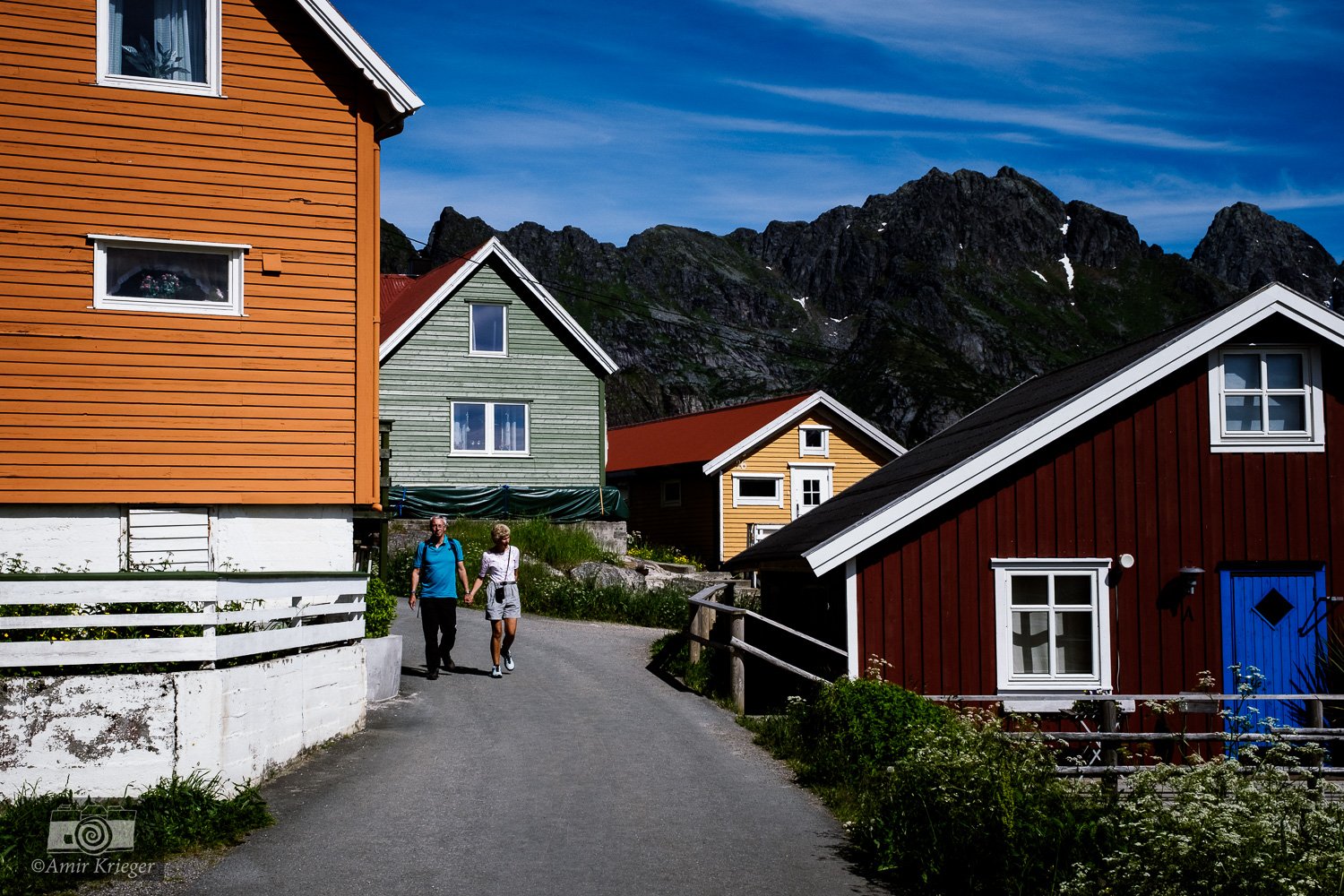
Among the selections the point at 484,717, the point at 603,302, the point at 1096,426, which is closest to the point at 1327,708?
the point at 1096,426

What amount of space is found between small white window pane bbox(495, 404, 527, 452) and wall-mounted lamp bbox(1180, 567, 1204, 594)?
21880mm

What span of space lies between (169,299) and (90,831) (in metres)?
7.30

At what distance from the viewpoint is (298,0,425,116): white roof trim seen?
1454 centimetres

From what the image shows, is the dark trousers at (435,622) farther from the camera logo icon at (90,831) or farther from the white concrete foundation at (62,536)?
the camera logo icon at (90,831)

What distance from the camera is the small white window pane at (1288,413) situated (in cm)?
1552

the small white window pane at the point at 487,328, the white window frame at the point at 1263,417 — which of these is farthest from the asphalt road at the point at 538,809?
the small white window pane at the point at 487,328

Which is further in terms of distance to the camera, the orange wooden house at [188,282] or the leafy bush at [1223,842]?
the orange wooden house at [188,282]

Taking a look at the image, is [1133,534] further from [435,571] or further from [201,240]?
[201,240]

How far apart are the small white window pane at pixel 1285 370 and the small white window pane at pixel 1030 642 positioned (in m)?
4.06

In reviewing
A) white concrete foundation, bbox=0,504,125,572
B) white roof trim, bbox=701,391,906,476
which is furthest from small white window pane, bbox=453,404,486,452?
white concrete foundation, bbox=0,504,125,572

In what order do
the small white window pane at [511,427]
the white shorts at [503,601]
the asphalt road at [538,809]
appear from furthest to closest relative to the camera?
the small white window pane at [511,427] → the white shorts at [503,601] → the asphalt road at [538,809]

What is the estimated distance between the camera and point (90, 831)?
8.35m

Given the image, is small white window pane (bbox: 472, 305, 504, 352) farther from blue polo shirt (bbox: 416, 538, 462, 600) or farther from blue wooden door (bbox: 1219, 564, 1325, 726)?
blue wooden door (bbox: 1219, 564, 1325, 726)

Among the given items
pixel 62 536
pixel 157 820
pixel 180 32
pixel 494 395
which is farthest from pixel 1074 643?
pixel 494 395
